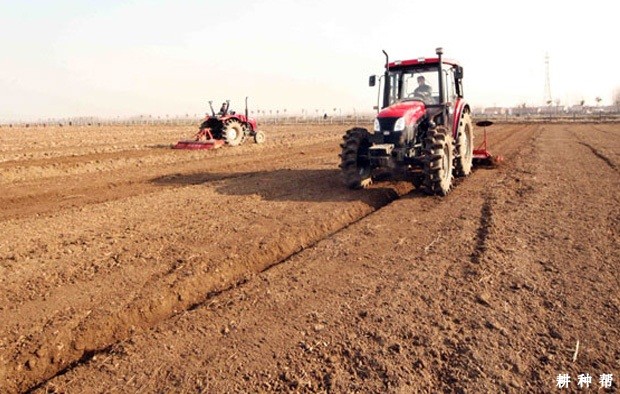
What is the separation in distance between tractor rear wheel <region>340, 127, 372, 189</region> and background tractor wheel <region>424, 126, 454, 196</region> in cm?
116

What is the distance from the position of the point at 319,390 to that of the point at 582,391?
157cm

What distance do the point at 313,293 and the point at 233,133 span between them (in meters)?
16.6

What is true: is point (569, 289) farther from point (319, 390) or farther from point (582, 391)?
point (319, 390)

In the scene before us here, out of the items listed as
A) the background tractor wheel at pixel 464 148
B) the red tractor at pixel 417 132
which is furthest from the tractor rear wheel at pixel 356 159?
the background tractor wheel at pixel 464 148

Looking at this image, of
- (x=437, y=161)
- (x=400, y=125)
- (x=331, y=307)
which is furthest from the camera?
(x=400, y=125)

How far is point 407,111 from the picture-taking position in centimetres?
809

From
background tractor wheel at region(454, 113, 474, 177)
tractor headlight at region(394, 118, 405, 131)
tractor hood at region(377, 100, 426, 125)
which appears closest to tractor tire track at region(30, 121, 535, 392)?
tractor headlight at region(394, 118, 405, 131)

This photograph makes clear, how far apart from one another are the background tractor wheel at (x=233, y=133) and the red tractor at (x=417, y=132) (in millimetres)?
11328

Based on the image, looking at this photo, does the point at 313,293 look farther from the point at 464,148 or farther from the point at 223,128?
the point at 223,128

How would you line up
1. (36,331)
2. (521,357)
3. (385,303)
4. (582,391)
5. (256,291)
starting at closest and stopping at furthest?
(582,391) → (521,357) → (36,331) → (385,303) → (256,291)

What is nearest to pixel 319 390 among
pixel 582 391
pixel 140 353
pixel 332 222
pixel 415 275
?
Answer: pixel 140 353

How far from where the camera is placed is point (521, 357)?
3018 mm

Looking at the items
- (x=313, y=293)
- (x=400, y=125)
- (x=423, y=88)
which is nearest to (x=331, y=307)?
(x=313, y=293)

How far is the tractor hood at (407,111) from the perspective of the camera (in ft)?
26.3
